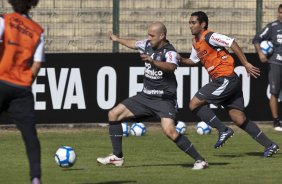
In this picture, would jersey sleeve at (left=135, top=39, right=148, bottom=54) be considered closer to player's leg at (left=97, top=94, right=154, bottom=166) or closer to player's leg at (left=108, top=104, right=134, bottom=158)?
player's leg at (left=97, top=94, right=154, bottom=166)

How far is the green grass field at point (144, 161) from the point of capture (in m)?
12.4

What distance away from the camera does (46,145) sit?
16.7 m

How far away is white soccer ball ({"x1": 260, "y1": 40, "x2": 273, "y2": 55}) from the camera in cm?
1973

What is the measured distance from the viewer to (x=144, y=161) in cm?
1448

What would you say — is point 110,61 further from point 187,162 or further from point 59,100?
point 187,162

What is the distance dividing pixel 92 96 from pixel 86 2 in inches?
127

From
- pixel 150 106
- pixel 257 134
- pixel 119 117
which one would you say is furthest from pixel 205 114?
pixel 119 117

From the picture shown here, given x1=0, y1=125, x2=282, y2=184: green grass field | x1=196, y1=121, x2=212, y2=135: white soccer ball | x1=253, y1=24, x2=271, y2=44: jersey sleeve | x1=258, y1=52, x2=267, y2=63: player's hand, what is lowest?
x1=196, y1=121, x2=212, y2=135: white soccer ball

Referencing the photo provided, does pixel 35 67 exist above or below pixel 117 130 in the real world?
above

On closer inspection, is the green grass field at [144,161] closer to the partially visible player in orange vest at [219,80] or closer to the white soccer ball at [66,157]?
the white soccer ball at [66,157]

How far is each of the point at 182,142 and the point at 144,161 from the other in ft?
4.90

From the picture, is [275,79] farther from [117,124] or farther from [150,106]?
[117,124]

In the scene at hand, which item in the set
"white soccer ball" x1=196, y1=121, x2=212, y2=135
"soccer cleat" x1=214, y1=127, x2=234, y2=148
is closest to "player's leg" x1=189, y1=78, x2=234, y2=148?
"soccer cleat" x1=214, y1=127, x2=234, y2=148

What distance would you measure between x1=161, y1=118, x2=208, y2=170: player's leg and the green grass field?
0.14m
